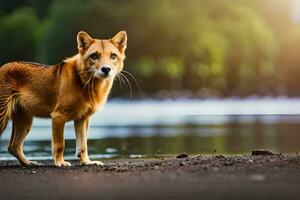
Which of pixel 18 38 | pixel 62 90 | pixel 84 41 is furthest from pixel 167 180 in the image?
pixel 18 38

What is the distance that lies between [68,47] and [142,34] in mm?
8691

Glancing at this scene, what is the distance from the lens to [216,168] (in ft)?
30.6

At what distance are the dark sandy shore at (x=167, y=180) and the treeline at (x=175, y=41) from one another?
42053 mm

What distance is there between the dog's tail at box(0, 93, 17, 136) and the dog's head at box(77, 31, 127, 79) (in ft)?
3.66

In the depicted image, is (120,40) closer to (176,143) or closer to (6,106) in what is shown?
(6,106)

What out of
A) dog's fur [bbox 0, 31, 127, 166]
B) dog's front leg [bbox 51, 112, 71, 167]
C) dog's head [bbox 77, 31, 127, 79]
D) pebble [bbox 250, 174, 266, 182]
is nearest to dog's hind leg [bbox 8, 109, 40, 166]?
dog's fur [bbox 0, 31, 127, 166]

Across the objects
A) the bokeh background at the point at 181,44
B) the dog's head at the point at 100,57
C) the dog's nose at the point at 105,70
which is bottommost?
the dog's nose at the point at 105,70

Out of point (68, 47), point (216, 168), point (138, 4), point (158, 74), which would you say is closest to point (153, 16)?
point (138, 4)

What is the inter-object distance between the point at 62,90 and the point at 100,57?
668 mm

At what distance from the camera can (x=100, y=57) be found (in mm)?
10484

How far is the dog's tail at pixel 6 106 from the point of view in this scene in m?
11.1

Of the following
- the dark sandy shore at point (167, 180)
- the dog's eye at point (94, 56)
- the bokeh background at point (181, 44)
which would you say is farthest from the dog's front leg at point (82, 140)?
the bokeh background at point (181, 44)

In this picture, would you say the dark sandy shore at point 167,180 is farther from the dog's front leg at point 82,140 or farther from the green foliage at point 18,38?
the green foliage at point 18,38

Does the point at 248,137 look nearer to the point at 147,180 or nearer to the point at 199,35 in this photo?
the point at 147,180
